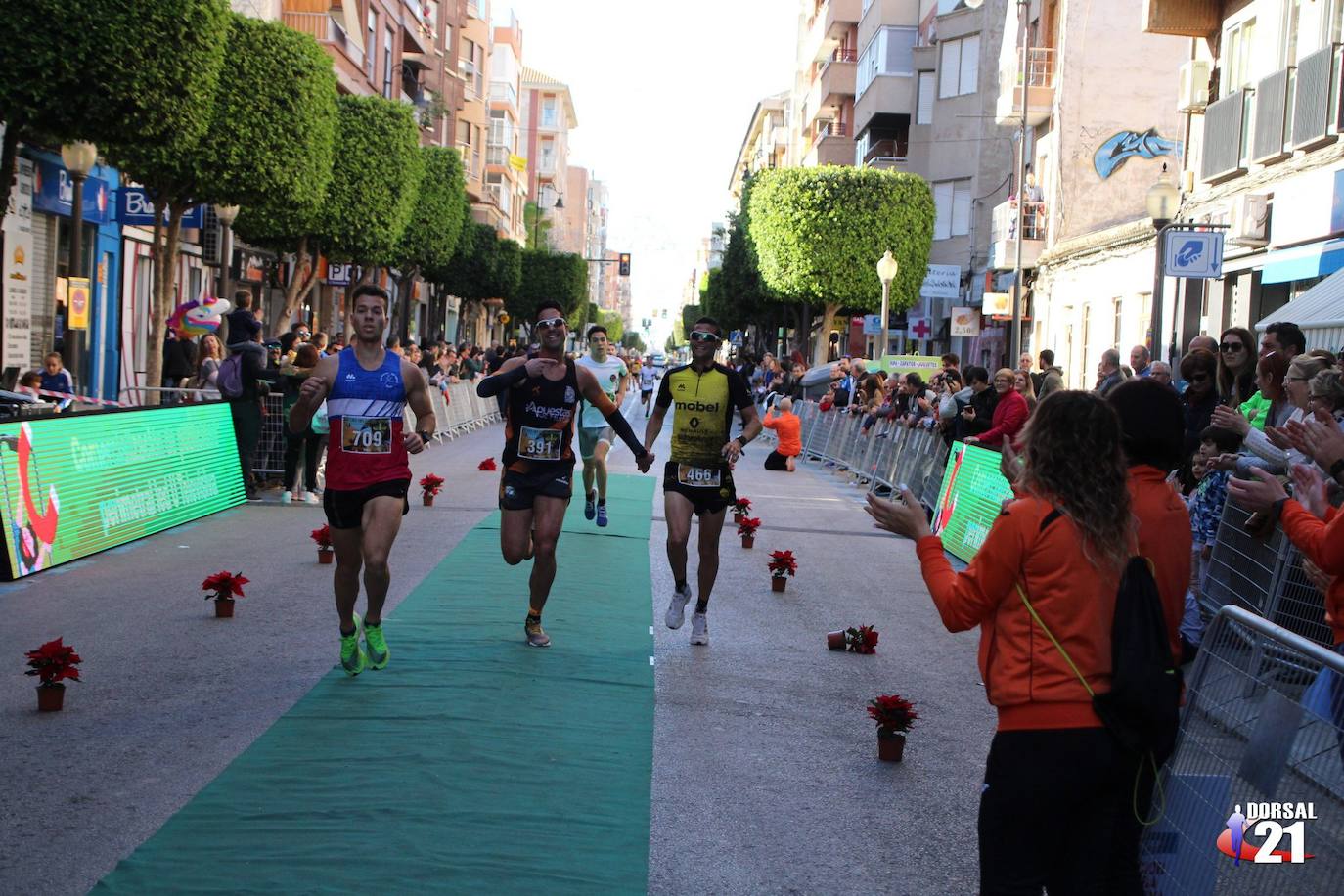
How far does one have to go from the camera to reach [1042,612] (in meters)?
3.75

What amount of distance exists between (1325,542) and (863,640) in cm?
441

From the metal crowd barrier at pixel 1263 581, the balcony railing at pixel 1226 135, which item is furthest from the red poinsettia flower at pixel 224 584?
the balcony railing at pixel 1226 135

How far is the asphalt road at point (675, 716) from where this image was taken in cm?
537

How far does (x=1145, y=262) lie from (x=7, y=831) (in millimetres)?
26656

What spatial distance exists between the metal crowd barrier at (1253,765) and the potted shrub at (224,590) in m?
6.41

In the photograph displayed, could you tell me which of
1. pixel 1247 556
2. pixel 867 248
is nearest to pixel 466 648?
pixel 1247 556

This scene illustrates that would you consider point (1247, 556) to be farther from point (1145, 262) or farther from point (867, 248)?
point (867, 248)

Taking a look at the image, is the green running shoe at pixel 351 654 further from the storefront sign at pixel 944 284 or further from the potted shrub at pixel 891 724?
the storefront sign at pixel 944 284

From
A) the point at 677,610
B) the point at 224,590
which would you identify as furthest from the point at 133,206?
the point at 677,610

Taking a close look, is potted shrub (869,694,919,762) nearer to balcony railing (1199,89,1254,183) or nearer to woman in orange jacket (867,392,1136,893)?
woman in orange jacket (867,392,1136,893)

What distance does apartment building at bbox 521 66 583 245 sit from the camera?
138 metres

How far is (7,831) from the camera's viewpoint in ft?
17.5

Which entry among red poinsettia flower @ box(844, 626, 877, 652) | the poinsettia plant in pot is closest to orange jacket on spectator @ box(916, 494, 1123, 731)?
red poinsettia flower @ box(844, 626, 877, 652)

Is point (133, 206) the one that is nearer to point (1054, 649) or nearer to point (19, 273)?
point (19, 273)
